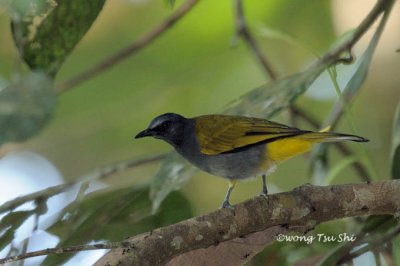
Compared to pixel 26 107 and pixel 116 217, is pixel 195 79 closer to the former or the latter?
pixel 116 217

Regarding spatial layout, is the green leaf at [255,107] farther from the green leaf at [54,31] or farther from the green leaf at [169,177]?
the green leaf at [54,31]

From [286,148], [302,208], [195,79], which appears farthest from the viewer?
[195,79]

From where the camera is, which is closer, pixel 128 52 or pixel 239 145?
pixel 239 145

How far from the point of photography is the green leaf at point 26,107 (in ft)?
6.82

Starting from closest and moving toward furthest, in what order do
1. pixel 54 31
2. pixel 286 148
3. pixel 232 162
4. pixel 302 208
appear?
pixel 302 208 → pixel 54 31 → pixel 286 148 → pixel 232 162

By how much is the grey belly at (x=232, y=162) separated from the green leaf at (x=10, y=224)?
1.95 ft

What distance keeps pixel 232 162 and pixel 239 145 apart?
0.22 feet

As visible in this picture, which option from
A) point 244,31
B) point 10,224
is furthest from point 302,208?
point 244,31

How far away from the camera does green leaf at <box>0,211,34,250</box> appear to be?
249 centimetres

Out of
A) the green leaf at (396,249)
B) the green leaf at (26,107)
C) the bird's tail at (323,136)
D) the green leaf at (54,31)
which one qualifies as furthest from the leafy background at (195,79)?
the green leaf at (26,107)

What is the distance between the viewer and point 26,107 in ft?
6.95

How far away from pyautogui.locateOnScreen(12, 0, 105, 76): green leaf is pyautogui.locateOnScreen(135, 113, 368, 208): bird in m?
0.67

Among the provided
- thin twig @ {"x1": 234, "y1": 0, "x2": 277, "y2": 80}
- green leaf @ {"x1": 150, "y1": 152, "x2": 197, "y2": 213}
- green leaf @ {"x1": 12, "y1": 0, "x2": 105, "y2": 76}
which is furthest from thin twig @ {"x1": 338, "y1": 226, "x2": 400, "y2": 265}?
thin twig @ {"x1": 234, "y1": 0, "x2": 277, "y2": 80}

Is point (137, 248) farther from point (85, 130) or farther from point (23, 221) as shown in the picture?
point (85, 130)
